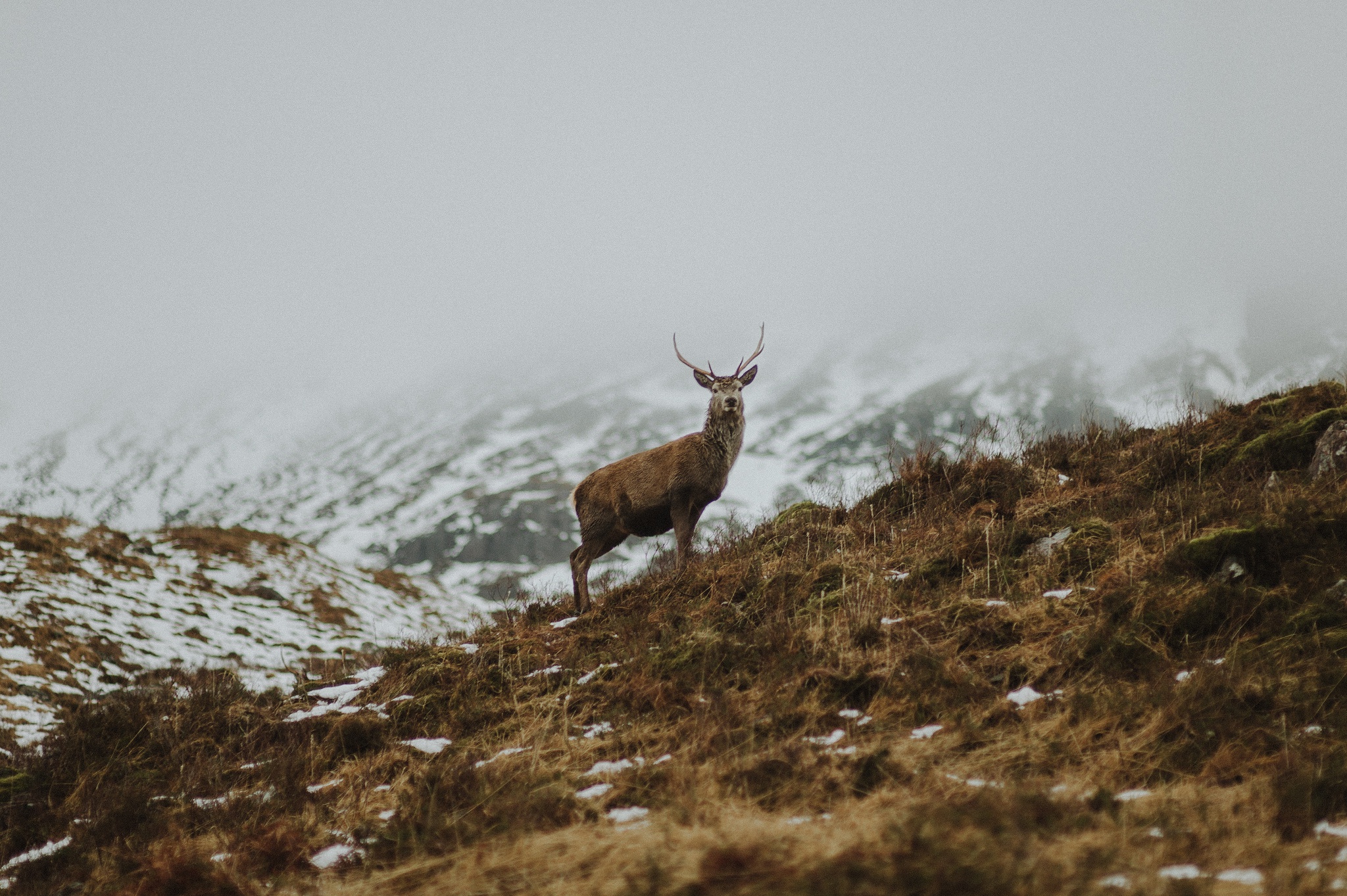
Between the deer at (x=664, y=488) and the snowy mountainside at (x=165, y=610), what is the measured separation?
2.53 meters

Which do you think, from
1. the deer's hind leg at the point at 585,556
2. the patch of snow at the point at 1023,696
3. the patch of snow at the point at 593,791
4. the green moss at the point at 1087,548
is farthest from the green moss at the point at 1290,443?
the patch of snow at the point at 593,791

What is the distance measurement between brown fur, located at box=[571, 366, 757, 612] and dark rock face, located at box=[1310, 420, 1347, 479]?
5.16 meters

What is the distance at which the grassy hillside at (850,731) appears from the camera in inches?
135

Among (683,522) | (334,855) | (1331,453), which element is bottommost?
(334,855)

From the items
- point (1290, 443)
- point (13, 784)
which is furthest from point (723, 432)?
point (13, 784)

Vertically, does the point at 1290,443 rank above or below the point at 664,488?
below

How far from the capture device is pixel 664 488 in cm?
935

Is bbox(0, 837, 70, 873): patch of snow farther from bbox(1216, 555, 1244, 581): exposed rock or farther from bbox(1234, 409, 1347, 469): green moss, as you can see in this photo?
bbox(1234, 409, 1347, 469): green moss

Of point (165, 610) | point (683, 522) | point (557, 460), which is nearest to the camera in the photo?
point (683, 522)

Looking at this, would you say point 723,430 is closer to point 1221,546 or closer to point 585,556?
point 585,556

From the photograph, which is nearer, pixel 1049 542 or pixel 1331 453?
pixel 1331 453

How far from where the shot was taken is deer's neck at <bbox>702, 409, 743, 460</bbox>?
9705 millimetres

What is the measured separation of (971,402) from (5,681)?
6392 inches

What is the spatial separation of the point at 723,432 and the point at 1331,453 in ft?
18.6
